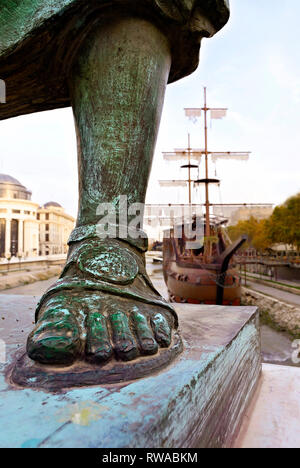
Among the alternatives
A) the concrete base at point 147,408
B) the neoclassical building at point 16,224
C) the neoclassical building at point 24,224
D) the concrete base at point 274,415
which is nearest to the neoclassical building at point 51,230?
the neoclassical building at point 24,224

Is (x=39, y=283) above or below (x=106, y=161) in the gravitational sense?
below

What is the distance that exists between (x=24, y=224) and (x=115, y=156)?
166 ft

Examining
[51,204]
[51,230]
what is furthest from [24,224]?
[51,204]

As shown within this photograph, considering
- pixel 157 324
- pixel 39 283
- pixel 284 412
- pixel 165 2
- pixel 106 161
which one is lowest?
pixel 39 283

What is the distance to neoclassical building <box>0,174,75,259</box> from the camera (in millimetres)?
45156

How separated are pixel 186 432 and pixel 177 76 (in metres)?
1.27

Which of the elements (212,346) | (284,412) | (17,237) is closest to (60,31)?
(212,346)

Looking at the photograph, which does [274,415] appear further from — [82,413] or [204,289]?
[204,289]

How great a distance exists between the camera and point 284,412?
897mm

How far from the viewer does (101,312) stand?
0.65 m

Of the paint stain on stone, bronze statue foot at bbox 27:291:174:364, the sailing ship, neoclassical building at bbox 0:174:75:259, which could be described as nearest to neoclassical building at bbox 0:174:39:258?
neoclassical building at bbox 0:174:75:259

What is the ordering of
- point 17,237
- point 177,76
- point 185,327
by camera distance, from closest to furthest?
point 185,327
point 177,76
point 17,237

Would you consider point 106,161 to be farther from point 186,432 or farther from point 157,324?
point 186,432
